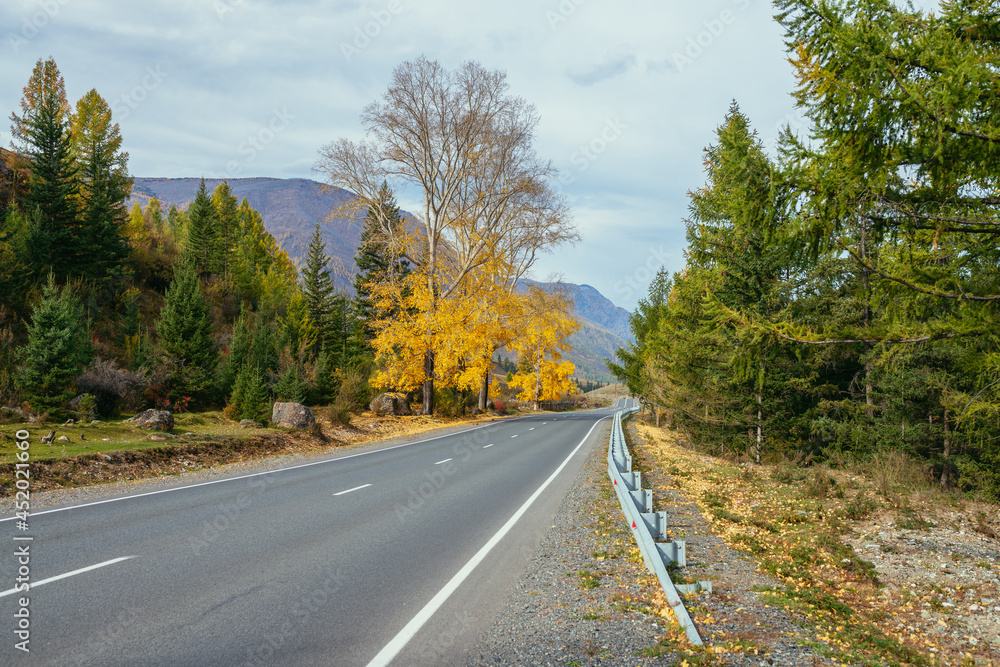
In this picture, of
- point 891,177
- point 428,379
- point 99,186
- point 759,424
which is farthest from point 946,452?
point 99,186

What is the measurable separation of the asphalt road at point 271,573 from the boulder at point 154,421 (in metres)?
6.79

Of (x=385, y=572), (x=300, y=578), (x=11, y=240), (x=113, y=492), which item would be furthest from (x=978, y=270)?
(x=11, y=240)

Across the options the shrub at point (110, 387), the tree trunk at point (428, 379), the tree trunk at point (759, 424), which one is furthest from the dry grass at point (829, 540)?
the shrub at point (110, 387)

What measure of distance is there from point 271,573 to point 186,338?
78.4 feet

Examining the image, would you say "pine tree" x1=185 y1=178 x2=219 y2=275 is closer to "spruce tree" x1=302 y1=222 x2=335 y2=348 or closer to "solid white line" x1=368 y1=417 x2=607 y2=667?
"spruce tree" x1=302 y1=222 x2=335 y2=348

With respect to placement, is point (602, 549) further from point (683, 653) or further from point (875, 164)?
point (875, 164)

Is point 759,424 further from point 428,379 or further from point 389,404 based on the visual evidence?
point 389,404

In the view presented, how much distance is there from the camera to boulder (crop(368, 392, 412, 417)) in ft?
102

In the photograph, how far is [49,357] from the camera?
52.9 feet

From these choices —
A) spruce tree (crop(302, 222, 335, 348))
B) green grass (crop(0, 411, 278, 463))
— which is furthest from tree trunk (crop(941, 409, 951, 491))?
spruce tree (crop(302, 222, 335, 348))

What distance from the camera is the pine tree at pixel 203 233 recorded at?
51844 millimetres

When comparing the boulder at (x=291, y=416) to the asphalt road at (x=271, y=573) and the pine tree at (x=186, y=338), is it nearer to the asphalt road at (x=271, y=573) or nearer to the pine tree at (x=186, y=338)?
the pine tree at (x=186, y=338)

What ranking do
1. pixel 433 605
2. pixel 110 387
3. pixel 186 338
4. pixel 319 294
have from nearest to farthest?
pixel 433 605 < pixel 110 387 < pixel 186 338 < pixel 319 294

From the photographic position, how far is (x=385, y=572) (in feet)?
18.9
